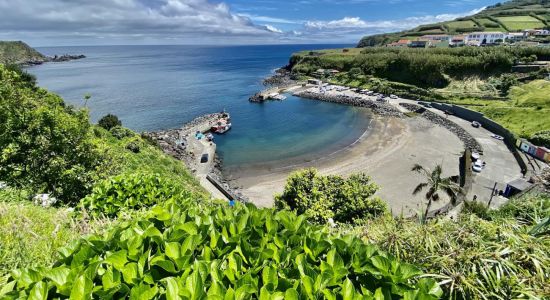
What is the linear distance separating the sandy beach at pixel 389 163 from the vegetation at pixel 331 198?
16.6ft

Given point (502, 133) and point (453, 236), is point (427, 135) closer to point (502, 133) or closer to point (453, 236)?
point (502, 133)

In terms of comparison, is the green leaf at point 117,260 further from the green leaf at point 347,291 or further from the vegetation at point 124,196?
the vegetation at point 124,196

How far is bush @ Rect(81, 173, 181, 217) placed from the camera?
6.38m

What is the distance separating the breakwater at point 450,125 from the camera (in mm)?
39691

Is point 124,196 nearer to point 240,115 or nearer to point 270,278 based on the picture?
point 270,278

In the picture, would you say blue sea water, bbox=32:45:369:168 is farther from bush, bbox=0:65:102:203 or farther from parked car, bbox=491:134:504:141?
bush, bbox=0:65:102:203

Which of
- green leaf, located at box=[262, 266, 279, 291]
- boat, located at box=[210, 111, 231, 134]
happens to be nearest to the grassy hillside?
boat, located at box=[210, 111, 231, 134]

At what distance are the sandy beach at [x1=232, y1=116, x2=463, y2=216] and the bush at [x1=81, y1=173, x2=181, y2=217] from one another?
811 inches

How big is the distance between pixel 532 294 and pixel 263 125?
171ft

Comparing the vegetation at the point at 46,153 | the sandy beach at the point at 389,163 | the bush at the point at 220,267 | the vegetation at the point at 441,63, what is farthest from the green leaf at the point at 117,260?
the vegetation at the point at 441,63

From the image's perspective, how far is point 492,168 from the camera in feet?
109

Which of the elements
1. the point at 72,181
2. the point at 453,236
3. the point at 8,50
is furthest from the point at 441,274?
the point at 8,50

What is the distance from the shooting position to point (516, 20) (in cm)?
15125

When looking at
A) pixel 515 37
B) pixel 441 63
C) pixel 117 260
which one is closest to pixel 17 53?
pixel 441 63
